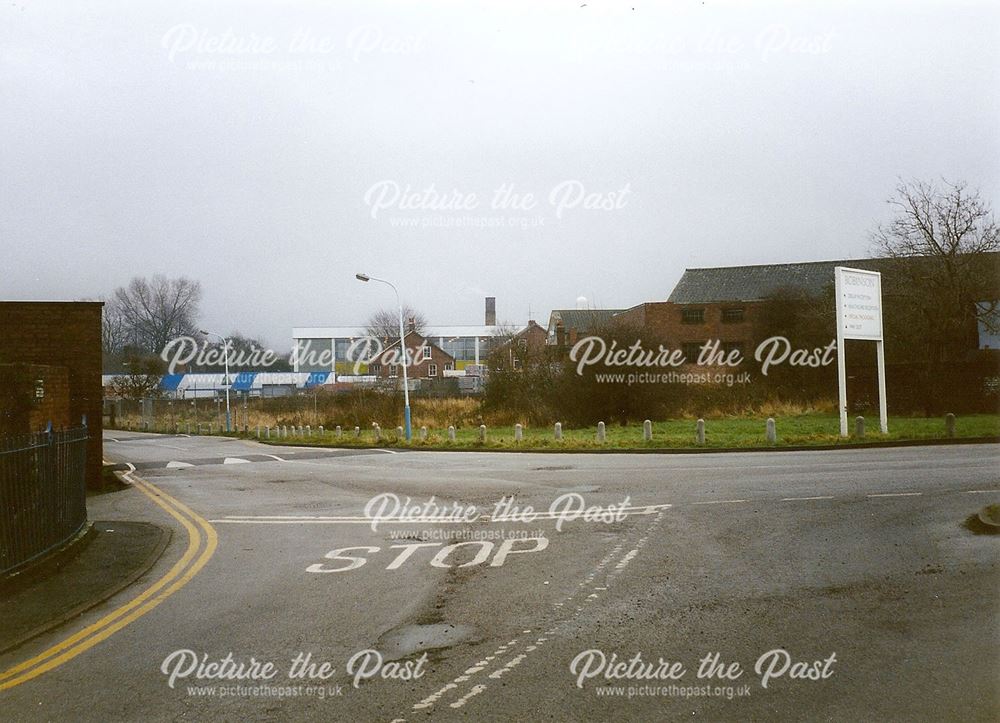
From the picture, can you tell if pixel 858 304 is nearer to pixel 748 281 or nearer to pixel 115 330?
pixel 748 281

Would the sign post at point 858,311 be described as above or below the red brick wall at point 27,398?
above

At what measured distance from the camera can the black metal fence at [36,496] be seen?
8.54m

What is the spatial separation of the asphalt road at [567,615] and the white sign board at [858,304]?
47.9 ft

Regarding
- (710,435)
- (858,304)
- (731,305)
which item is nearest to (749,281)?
(731,305)

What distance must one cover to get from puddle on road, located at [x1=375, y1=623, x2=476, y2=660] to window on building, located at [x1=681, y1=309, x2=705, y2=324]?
Answer: 5331 centimetres

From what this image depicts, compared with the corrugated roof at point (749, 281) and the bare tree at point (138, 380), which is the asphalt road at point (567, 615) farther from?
the bare tree at point (138, 380)

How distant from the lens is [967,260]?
113ft

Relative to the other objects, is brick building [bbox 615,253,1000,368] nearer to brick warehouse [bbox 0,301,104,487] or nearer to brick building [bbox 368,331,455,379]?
brick building [bbox 368,331,455,379]

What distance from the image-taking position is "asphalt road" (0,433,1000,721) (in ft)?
16.2

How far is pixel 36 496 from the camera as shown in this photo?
9.41 m

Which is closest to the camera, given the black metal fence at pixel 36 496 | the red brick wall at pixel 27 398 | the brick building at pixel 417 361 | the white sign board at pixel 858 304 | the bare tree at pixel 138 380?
the black metal fence at pixel 36 496

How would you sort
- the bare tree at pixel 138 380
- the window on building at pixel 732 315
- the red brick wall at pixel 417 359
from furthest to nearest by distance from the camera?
the red brick wall at pixel 417 359 < the bare tree at pixel 138 380 < the window on building at pixel 732 315

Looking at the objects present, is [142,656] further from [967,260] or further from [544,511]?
[967,260]

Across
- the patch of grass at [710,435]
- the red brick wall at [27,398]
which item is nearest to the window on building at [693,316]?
the patch of grass at [710,435]
